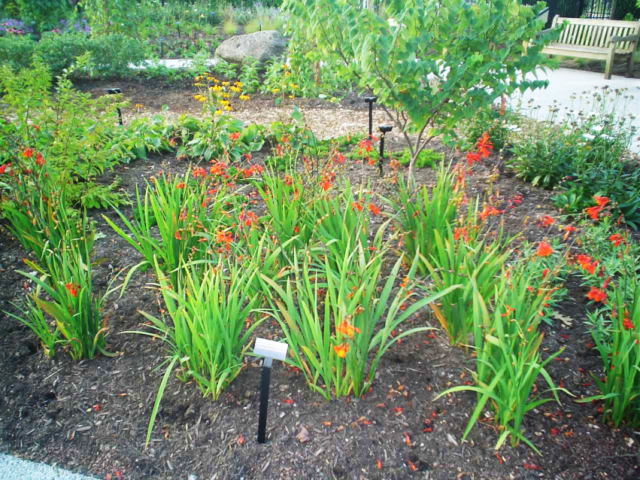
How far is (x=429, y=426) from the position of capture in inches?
86.5

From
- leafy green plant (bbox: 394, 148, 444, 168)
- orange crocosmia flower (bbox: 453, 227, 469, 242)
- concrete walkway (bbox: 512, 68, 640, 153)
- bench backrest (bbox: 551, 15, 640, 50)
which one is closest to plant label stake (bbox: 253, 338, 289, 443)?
orange crocosmia flower (bbox: 453, 227, 469, 242)

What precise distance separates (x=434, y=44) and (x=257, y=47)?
695 centimetres

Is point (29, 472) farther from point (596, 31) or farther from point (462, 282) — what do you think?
point (596, 31)

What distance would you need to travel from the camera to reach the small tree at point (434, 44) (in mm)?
3092

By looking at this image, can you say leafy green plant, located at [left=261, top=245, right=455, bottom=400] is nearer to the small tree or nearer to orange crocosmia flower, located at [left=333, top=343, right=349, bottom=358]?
orange crocosmia flower, located at [left=333, top=343, right=349, bottom=358]

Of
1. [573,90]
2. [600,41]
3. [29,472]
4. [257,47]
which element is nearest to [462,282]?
[29,472]

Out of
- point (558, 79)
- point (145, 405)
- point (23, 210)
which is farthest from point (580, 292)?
point (558, 79)

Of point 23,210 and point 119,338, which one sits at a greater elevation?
point 23,210

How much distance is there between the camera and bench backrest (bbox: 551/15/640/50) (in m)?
9.59

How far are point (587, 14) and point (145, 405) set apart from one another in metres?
16.8

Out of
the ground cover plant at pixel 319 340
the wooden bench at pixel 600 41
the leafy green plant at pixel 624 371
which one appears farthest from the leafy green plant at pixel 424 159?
the wooden bench at pixel 600 41

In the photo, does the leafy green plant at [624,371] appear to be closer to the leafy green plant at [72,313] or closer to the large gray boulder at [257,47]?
the leafy green plant at [72,313]

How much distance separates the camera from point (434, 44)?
11.0ft

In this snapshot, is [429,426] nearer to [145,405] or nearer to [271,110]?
[145,405]
